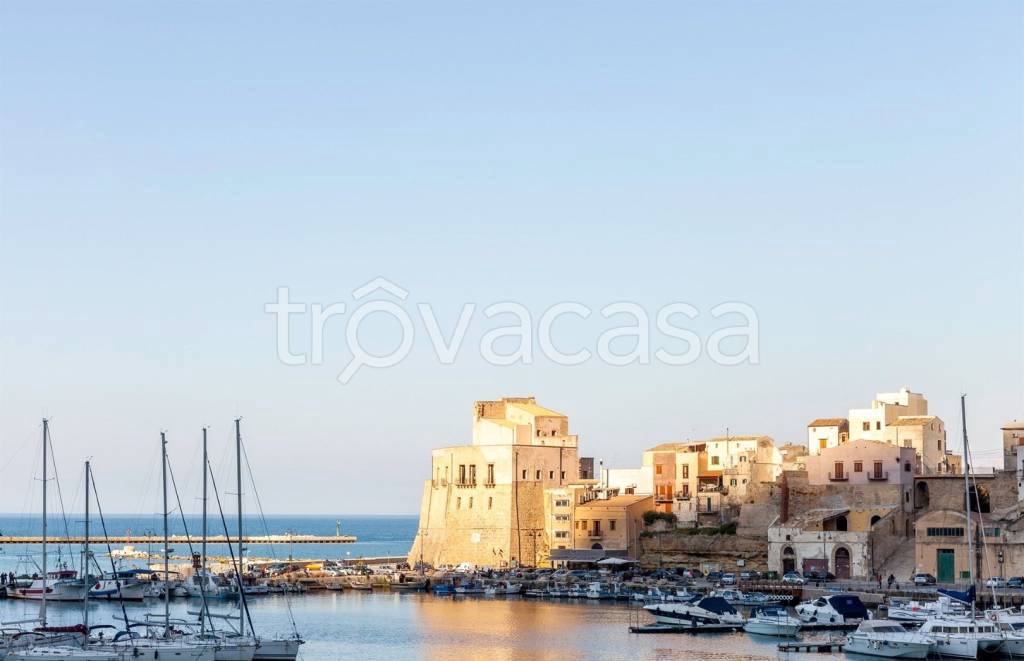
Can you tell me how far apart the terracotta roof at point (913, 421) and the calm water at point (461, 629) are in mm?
19217

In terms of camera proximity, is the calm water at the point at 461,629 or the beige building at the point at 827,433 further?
the beige building at the point at 827,433

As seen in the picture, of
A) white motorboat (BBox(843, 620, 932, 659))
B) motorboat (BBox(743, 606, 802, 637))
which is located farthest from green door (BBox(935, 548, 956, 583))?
white motorboat (BBox(843, 620, 932, 659))

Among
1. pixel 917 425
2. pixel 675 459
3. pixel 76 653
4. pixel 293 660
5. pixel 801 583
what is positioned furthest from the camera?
pixel 675 459

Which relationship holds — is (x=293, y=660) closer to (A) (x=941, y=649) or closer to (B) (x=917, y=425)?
(A) (x=941, y=649)

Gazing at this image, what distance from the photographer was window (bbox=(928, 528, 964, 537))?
62.5 m

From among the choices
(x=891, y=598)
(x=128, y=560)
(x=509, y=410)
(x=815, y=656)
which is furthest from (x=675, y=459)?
(x=128, y=560)

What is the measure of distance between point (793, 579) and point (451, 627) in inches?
621

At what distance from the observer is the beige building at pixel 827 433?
8081 cm

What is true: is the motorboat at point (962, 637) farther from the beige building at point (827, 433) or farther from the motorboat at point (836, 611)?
the beige building at point (827, 433)

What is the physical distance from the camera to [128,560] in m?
116

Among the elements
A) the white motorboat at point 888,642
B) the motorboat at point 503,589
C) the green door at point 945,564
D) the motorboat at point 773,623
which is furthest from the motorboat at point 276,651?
the green door at point 945,564

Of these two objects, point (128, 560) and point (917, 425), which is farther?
point (128, 560)

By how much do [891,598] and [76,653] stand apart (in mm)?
30464

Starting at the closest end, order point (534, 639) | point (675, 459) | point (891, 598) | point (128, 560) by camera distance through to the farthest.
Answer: point (534, 639)
point (891, 598)
point (675, 459)
point (128, 560)
